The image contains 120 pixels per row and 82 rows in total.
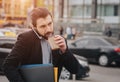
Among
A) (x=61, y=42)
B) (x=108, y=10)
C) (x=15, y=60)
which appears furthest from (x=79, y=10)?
(x=15, y=60)

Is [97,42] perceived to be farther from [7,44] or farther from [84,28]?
Result: [84,28]

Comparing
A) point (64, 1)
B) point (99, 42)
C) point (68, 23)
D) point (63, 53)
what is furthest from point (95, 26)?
point (63, 53)

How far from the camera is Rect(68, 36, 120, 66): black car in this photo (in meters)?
20.6

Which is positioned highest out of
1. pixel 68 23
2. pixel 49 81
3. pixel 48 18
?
pixel 48 18

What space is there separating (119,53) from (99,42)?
1277 mm

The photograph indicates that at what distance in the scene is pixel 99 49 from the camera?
21.1 m

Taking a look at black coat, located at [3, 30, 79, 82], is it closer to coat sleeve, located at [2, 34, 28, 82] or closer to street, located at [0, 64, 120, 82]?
coat sleeve, located at [2, 34, 28, 82]

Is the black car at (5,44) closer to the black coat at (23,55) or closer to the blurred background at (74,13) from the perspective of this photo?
the black coat at (23,55)

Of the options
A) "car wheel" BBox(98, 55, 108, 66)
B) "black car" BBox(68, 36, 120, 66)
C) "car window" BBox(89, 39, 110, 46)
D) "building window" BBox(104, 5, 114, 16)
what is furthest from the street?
"building window" BBox(104, 5, 114, 16)

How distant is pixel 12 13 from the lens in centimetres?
5931

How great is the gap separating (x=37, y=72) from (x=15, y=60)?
0.20 meters

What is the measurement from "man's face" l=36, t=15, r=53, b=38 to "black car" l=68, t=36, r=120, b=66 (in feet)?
55.3

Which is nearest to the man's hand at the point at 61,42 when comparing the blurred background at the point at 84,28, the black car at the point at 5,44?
the blurred background at the point at 84,28

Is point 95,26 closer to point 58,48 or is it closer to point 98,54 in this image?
point 98,54
